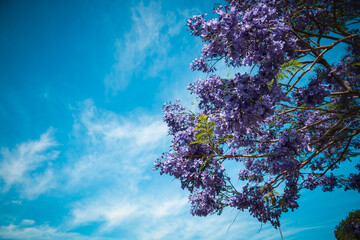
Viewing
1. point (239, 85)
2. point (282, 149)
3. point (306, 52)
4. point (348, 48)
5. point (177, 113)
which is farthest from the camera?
point (177, 113)

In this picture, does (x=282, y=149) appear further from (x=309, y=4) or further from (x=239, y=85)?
(x=309, y=4)

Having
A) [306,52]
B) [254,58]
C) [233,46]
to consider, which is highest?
[306,52]

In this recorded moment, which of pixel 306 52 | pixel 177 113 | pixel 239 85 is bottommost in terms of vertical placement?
pixel 239 85

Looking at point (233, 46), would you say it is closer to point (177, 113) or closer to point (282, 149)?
point (282, 149)

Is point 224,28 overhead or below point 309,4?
below

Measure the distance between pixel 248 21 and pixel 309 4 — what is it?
1.80m

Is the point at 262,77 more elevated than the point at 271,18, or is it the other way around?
the point at 271,18

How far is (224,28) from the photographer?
2.66 metres

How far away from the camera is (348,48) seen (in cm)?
546

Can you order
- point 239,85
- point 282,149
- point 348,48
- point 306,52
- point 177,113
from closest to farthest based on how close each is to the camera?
point 239,85, point 282,149, point 306,52, point 348,48, point 177,113

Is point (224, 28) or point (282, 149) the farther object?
point (282, 149)

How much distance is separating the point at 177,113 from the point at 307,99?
13.4ft

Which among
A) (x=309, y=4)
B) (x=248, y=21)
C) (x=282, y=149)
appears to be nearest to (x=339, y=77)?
(x=309, y=4)

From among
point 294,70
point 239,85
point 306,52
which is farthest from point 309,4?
point 239,85
